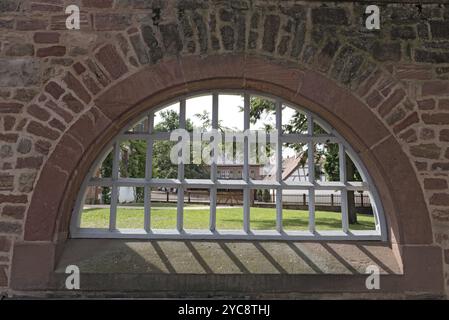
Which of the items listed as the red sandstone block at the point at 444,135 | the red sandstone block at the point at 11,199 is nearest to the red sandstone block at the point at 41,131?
the red sandstone block at the point at 11,199

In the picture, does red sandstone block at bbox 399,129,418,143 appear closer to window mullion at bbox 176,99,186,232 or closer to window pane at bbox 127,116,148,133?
window mullion at bbox 176,99,186,232

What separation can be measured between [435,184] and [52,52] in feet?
11.6

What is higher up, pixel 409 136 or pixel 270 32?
pixel 270 32

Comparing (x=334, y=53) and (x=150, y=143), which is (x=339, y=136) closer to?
(x=334, y=53)

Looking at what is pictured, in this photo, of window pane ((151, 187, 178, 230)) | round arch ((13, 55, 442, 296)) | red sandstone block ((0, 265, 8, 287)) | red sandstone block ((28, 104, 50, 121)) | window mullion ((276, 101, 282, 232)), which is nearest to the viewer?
red sandstone block ((0, 265, 8, 287))

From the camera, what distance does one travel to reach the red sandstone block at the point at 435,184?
3150mm

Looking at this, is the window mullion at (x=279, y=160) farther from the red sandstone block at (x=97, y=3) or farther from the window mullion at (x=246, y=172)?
the red sandstone block at (x=97, y=3)

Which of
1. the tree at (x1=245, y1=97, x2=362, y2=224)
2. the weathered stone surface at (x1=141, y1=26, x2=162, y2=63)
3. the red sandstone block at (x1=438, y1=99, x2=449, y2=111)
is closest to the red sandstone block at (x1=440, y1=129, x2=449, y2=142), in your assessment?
the red sandstone block at (x1=438, y1=99, x2=449, y2=111)

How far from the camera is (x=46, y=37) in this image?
10.8 ft

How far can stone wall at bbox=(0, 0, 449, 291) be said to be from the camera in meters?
3.18

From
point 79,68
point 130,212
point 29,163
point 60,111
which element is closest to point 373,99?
point 79,68

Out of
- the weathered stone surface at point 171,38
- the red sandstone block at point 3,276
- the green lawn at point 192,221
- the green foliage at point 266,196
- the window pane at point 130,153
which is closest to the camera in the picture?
the red sandstone block at point 3,276

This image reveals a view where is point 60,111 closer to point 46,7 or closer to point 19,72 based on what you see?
point 19,72
